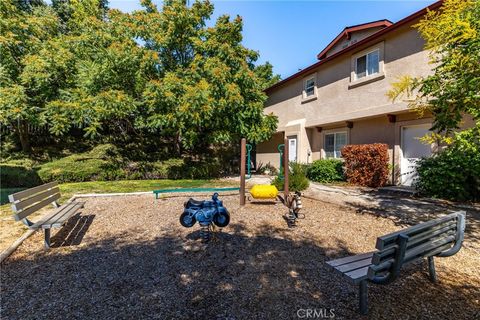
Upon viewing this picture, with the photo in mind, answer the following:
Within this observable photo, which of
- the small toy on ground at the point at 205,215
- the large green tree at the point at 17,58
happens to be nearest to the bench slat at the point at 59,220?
→ the small toy on ground at the point at 205,215

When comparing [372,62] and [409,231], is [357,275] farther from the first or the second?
[372,62]

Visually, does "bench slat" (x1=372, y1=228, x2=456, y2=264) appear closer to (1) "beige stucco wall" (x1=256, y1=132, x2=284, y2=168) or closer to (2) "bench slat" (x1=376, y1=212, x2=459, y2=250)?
(2) "bench slat" (x1=376, y1=212, x2=459, y2=250)

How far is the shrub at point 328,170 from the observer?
1216cm

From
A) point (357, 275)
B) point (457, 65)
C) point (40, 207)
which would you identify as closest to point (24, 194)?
point (40, 207)

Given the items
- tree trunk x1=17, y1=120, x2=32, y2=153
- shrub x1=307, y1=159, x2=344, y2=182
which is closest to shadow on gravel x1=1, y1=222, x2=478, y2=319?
shrub x1=307, y1=159, x2=344, y2=182

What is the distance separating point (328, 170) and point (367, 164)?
198 centimetres

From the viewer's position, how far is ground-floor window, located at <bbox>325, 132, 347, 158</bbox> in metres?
13.0

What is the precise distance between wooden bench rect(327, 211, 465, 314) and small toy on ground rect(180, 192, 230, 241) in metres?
2.35

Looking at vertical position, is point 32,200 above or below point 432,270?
above

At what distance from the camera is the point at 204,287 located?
124 inches

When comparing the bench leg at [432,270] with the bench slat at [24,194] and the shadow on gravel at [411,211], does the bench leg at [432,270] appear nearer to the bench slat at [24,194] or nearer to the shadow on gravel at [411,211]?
the shadow on gravel at [411,211]

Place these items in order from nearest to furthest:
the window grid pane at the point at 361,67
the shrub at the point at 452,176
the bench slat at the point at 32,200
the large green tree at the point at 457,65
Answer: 1. the large green tree at the point at 457,65
2. the bench slat at the point at 32,200
3. the shrub at the point at 452,176
4. the window grid pane at the point at 361,67

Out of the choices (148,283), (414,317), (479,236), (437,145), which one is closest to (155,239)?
(148,283)

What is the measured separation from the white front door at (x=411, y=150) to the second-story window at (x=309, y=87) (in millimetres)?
5672
